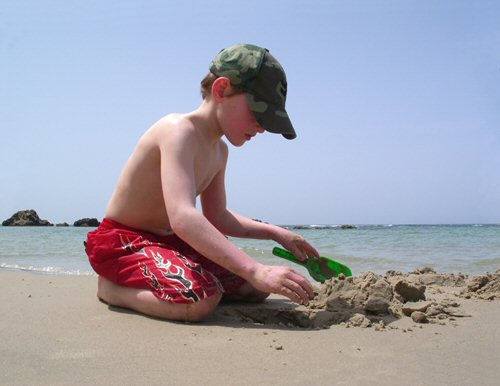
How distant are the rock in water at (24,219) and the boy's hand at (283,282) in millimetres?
36155

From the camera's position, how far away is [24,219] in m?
34.7

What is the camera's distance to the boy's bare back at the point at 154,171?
2049 millimetres

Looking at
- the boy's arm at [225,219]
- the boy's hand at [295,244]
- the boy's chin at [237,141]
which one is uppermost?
the boy's chin at [237,141]

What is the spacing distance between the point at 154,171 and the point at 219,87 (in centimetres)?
47

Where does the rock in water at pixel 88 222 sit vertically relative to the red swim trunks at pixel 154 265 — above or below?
below

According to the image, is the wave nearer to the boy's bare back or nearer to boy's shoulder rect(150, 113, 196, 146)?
the boy's bare back

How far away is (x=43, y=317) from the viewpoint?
1972 mm

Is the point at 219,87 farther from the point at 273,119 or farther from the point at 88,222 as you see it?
the point at 88,222

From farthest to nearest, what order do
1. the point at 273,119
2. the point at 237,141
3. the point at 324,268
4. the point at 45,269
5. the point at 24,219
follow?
the point at 24,219 < the point at 45,269 < the point at 324,268 < the point at 237,141 < the point at 273,119

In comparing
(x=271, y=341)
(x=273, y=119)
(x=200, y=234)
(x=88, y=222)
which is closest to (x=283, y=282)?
(x=271, y=341)

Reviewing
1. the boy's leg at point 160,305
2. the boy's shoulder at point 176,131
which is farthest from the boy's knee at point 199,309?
the boy's shoulder at point 176,131

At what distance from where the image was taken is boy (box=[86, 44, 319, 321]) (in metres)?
1.82

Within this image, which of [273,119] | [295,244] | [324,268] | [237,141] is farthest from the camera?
[324,268]

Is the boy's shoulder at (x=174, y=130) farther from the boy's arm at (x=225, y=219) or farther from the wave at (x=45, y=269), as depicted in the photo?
the wave at (x=45, y=269)
